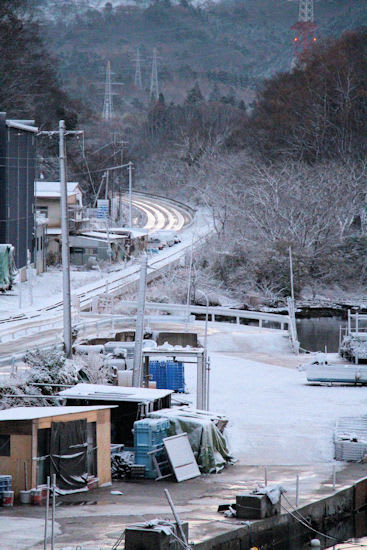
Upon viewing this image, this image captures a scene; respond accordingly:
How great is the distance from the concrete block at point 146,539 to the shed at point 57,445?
126 inches

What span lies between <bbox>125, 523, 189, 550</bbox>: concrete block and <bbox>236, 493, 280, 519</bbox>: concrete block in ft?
7.36

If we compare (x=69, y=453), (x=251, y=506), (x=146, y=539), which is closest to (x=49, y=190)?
(x=69, y=453)

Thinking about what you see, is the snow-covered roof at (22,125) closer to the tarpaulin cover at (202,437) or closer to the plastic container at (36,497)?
the tarpaulin cover at (202,437)

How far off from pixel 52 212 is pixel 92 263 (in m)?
4.08

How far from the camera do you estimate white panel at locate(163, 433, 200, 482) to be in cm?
1777

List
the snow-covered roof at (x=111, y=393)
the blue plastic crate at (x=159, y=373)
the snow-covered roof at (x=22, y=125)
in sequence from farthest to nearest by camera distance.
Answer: the snow-covered roof at (x=22, y=125), the blue plastic crate at (x=159, y=373), the snow-covered roof at (x=111, y=393)

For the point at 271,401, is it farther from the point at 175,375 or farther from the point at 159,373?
the point at 159,373

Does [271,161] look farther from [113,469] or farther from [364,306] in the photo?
[113,469]

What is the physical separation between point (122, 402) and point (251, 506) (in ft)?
14.8

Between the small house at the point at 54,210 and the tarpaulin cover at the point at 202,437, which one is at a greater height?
the small house at the point at 54,210

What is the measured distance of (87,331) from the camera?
33.9 meters

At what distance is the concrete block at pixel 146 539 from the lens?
1312 cm

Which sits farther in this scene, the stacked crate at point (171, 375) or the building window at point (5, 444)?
the stacked crate at point (171, 375)

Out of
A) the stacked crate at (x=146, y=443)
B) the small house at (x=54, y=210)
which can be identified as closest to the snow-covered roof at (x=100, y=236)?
the small house at (x=54, y=210)
